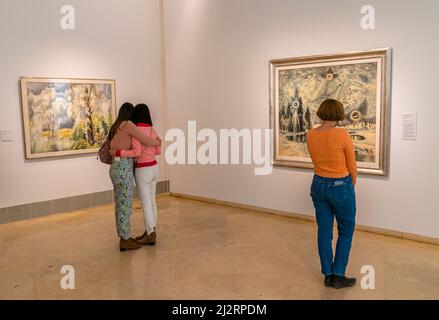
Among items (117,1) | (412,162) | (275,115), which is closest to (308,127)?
(275,115)

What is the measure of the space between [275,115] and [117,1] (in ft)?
11.4

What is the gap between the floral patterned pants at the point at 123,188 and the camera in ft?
15.7

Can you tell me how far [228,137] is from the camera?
7.09 metres

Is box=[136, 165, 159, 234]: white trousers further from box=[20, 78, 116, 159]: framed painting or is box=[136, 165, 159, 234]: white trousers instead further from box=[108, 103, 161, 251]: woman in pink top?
box=[20, 78, 116, 159]: framed painting

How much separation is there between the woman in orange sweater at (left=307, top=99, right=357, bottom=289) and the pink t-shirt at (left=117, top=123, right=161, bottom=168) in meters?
1.90

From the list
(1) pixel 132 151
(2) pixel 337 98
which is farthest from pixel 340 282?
(2) pixel 337 98

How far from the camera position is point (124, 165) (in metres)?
4.79

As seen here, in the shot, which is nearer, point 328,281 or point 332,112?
point 332,112

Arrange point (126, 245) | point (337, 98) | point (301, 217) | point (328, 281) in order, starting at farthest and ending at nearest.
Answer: point (301, 217) → point (337, 98) → point (126, 245) → point (328, 281)

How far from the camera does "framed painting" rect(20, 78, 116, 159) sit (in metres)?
6.50

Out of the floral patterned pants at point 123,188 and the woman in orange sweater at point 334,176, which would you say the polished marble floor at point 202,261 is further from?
the woman in orange sweater at point 334,176

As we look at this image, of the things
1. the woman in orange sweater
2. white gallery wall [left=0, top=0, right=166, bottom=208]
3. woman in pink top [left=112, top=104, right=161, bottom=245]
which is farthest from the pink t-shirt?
white gallery wall [left=0, top=0, right=166, bottom=208]

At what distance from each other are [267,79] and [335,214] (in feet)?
10.4

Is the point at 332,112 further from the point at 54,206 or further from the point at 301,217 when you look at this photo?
the point at 54,206
